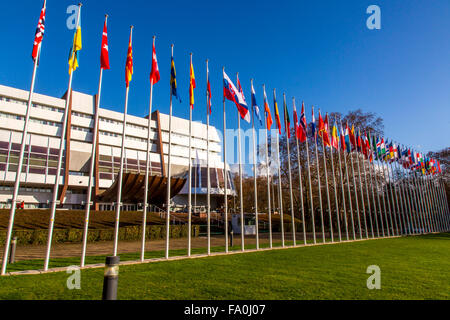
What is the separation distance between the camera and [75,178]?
4631 cm

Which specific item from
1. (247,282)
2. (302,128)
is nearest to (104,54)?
(247,282)

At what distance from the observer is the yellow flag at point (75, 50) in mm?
9461

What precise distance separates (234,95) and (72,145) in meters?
43.3

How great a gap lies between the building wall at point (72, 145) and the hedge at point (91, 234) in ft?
81.5

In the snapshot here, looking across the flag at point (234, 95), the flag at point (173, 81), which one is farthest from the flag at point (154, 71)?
the flag at point (234, 95)

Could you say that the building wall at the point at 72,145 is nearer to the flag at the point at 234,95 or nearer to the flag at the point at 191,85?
the flag at the point at 234,95

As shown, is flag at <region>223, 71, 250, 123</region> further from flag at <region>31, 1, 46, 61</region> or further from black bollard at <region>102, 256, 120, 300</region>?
black bollard at <region>102, 256, 120, 300</region>

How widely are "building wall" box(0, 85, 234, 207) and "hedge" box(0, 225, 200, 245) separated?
24846 millimetres

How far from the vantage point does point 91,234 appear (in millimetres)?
20234

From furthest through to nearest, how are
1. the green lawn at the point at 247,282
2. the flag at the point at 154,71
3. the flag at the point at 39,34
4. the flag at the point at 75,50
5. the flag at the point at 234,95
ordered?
1. the flag at the point at 234,95
2. the flag at the point at 154,71
3. the flag at the point at 75,50
4. the flag at the point at 39,34
5. the green lawn at the point at 247,282

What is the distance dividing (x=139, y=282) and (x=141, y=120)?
186 feet

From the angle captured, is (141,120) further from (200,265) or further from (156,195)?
(200,265)

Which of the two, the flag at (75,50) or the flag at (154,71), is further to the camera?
the flag at (154,71)

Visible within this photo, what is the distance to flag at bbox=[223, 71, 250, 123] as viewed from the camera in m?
14.2
